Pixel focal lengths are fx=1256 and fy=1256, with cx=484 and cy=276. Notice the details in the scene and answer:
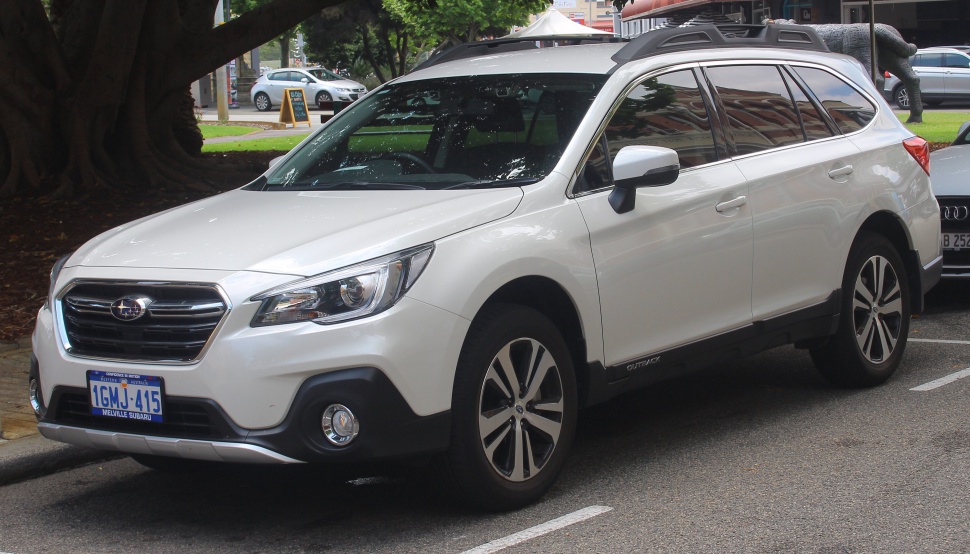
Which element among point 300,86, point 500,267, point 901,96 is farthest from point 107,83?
point 300,86

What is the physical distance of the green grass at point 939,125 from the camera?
2106cm

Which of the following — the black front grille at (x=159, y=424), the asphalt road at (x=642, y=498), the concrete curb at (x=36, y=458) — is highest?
the black front grille at (x=159, y=424)

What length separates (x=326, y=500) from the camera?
17.4 feet

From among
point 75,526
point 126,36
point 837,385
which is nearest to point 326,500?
point 75,526

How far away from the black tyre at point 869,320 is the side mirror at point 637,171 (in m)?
1.82

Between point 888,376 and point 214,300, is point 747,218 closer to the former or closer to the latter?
point 888,376

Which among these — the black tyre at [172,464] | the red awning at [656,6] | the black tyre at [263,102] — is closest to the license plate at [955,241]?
the black tyre at [172,464]

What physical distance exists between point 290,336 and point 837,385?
3.80m

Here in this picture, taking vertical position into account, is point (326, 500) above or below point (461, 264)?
below

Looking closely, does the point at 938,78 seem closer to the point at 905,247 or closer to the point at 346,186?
the point at 905,247

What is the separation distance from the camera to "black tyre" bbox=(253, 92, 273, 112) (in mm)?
45875

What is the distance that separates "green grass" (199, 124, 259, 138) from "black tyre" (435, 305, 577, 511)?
24.5 metres

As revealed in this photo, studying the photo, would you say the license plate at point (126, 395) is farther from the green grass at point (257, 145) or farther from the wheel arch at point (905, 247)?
the green grass at point (257, 145)

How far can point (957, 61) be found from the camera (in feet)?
112
